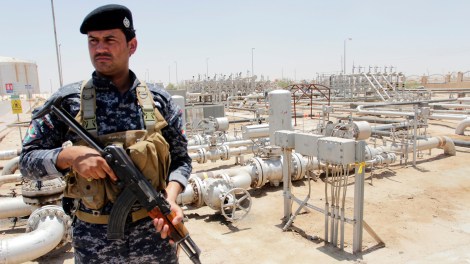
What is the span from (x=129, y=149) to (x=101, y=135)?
0.18m

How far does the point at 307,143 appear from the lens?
4410mm

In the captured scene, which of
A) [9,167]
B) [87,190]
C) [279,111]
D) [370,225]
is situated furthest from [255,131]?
[87,190]

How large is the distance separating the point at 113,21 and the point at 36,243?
2.98m

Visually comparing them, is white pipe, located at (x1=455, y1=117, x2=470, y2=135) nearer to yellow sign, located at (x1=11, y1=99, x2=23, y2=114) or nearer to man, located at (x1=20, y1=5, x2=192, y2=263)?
man, located at (x1=20, y1=5, x2=192, y2=263)

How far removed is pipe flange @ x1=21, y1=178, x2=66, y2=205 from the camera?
14.3 feet

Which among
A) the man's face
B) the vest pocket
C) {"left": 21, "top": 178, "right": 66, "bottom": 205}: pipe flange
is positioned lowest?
{"left": 21, "top": 178, "right": 66, "bottom": 205}: pipe flange

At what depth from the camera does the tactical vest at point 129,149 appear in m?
1.55

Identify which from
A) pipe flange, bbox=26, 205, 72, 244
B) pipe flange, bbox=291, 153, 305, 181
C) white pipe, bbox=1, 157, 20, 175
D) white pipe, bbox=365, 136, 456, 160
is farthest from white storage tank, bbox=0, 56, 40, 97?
white pipe, bbox=365, 136, 456, 160

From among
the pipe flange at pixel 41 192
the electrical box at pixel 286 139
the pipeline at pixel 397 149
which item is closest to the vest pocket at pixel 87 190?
the pipe flange at pixel 41 192

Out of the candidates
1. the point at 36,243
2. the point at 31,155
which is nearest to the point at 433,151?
the point at 36,243

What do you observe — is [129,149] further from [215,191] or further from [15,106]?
[15,106]

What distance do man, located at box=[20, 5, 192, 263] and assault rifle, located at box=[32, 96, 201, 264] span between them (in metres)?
0.04

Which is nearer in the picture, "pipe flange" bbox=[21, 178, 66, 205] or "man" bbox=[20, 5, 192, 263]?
"man" bbox=[20, 5, 192, 263]

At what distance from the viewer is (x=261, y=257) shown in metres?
3.97
